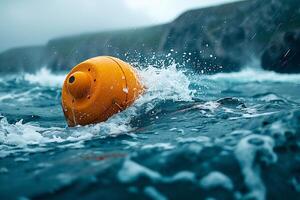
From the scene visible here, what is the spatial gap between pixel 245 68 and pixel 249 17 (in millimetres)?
6011

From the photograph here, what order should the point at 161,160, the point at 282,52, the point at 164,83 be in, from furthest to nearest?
the point at 282,52, the point at 164,83, the point at 161,160

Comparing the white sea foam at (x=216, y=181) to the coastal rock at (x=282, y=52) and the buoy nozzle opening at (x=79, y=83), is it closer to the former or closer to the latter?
the buoy nozzle opening at (x=79, y=83)

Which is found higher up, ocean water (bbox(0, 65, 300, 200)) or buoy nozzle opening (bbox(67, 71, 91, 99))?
buoy nozzle opening (bbox(67, 71, 91, 99))

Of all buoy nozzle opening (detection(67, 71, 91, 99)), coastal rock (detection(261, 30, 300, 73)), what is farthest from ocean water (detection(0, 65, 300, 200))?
coastal rock (detection(261, 30, 300, 73))

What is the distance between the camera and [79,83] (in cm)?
577

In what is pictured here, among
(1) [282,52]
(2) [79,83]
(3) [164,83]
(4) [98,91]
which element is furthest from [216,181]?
(1) [282,52]

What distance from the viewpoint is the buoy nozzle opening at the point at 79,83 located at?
5.78m

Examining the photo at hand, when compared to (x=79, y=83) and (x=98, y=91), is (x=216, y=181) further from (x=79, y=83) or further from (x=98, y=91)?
(x=79, y=83)

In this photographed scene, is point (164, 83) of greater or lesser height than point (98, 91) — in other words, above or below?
below

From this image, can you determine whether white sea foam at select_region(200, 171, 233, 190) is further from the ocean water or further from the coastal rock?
the coastal rock

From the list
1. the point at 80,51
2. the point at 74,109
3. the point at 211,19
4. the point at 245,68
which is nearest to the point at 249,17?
the point at 211,19

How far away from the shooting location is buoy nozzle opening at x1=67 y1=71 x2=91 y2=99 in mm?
5781

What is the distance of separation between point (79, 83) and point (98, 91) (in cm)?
31

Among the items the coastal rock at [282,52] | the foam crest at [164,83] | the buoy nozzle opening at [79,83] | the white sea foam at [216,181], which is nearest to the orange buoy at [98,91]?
the buoy nozzle opening at [79,83]
